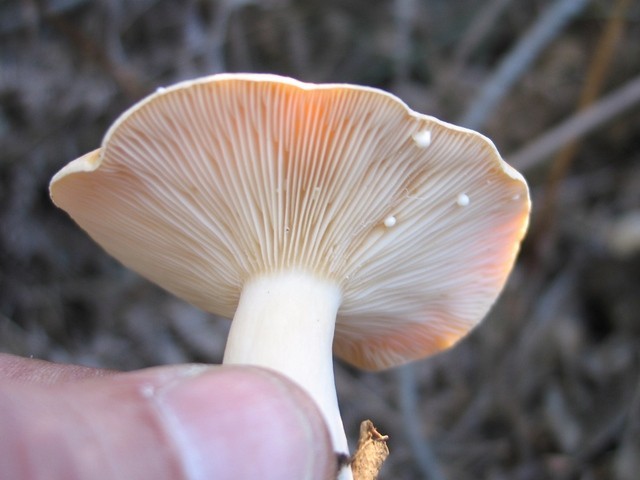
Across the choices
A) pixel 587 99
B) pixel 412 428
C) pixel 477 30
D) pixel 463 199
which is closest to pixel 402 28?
pixel 477 30

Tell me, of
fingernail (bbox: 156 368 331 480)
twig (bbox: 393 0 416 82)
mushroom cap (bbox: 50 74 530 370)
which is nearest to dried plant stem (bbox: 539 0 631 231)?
twig (bbox: 393 0 416 82)

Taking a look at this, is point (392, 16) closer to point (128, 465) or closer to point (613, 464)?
point (613, 464)

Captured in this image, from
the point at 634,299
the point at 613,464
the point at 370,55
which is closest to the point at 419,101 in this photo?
the point at 370,55

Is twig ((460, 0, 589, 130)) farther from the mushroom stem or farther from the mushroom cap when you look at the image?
the mushroom stem

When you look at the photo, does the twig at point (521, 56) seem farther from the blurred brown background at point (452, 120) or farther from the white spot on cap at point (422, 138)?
the white spot on cap at point (422, 138)

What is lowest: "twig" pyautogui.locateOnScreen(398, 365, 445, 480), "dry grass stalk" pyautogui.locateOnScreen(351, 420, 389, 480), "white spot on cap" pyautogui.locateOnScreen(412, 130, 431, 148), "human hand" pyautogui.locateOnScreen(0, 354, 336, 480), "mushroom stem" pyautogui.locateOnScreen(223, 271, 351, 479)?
"twig" pyautogui.locateOnScreen(398, 365, 445, 480)

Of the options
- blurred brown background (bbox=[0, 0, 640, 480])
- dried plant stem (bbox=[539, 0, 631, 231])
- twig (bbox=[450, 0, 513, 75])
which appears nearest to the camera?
blurred brown background (bbox=[0, 0, 640, 480])

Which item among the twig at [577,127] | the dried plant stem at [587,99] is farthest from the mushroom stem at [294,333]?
the dried plant stem at [587,99]
